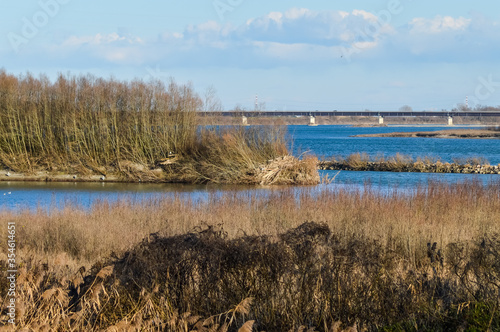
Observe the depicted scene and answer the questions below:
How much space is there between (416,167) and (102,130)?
19.4m

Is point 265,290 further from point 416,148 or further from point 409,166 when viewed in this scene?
point 416,148

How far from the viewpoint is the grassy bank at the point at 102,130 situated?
2941cm

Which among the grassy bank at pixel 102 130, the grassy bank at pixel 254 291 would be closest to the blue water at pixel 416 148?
the grassy bank at pixel 102 130

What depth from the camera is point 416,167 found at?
34.9m

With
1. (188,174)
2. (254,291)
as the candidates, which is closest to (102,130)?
(188,174)

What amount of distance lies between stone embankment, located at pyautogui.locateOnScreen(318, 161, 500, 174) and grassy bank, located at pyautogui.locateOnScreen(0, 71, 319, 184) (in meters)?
10.0

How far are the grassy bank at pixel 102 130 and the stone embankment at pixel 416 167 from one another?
1004cm

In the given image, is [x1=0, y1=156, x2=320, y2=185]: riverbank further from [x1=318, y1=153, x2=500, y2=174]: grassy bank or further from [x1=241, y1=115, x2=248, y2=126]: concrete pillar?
[x1=318, y1=153, x2=500, y2=174]: grassy bank

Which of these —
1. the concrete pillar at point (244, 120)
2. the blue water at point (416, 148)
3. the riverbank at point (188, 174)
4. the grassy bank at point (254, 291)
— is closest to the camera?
the grassy bank at point (254, 291)

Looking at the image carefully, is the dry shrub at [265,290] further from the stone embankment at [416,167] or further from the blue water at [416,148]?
the stone embankment at [416,167]

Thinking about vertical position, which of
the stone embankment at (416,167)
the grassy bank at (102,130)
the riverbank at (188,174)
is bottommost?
the stone embankment at (416,167)

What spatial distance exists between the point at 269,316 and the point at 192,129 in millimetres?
25036

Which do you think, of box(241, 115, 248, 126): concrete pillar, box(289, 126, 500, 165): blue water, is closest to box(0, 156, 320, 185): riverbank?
box(241, 115, 248, 126): concrete pillar

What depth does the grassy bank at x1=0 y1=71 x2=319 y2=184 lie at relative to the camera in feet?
96.5
